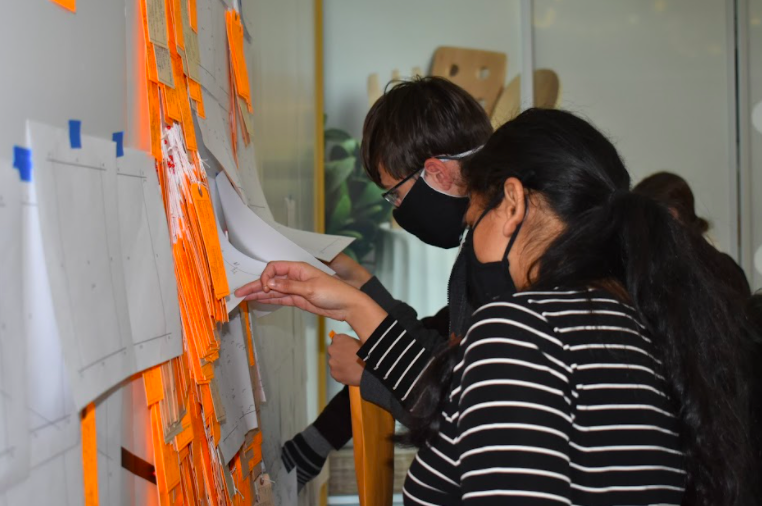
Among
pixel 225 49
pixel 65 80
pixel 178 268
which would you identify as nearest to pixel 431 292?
pixel 225 49

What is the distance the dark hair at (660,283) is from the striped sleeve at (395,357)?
18 cm

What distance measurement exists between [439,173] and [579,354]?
0.74 metres

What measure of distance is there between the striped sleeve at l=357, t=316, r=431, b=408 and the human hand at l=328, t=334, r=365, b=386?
35cm

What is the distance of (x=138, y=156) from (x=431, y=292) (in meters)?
2.46

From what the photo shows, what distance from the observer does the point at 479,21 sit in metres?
3.10

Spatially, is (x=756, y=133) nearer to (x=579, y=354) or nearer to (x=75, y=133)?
(x=579, y=354)

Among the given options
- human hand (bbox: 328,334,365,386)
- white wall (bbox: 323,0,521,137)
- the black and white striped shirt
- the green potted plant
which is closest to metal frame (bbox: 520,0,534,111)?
white wall (bbox: 323,0,521,137)

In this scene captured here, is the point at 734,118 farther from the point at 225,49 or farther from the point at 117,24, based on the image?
the point at 117,24

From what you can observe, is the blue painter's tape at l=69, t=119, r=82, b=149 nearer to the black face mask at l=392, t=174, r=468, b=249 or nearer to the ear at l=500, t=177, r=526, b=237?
the ear at l=500, t=177, r=526, b=237

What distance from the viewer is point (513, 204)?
86 cm

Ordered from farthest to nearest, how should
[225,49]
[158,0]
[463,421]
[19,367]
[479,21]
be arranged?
[479,21] → [225,49] → [158,0] → [463,421] → [19,367]

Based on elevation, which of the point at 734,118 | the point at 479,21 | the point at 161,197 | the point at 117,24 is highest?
the point at 479,21

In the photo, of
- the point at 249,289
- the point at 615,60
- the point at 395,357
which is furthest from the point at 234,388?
the point at 615,60

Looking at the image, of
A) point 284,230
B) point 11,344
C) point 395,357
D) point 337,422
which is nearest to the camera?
point 11,344
